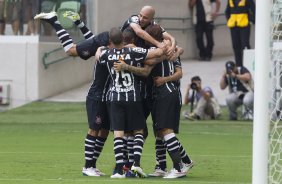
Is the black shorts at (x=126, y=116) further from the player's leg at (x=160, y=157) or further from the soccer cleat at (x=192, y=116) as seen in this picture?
the soccer cleat at (x=192, y=116)

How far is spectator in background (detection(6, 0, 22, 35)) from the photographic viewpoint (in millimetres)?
26250

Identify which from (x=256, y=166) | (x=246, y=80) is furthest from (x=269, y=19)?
(x=246, y=80)

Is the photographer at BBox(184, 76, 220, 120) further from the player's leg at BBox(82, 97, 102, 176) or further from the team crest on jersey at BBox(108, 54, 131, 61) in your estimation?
the team crest on jersey at BBox(108, 54, 131, 61)

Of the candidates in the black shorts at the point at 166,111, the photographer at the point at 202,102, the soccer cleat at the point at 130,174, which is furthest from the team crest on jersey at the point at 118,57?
the photographer at the point at 202,102

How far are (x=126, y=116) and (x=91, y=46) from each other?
103cm

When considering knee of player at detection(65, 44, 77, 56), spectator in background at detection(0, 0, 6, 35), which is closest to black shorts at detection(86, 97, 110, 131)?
knee of player at detection(65, 44, 77, 56)

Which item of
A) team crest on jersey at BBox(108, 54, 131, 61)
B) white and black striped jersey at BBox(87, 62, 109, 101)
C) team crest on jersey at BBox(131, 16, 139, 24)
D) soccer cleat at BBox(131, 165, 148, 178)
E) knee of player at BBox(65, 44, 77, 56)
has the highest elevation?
team crest on jersey at BBox(131, 16, 139, 24)

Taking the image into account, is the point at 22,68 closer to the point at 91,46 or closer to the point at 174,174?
the point at 91,46

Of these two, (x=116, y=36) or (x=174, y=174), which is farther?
(x=174, y=174)

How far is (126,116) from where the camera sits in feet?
44.6

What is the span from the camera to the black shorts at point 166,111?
44.9 feet

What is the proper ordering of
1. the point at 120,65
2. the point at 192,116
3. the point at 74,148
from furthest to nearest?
the point at 192,116, the point at 74,148, the point at 120,65

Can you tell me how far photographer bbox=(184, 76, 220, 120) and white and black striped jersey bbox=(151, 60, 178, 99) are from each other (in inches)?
372

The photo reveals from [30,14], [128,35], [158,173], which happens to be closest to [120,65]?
[128,35]
